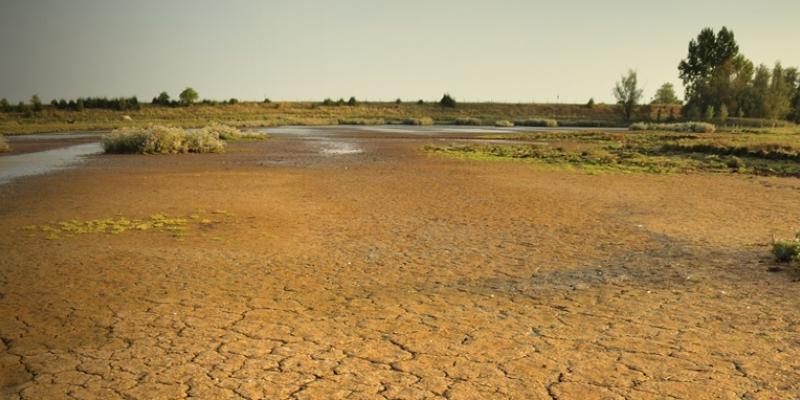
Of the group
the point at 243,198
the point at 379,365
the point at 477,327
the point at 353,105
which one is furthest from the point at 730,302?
the point at 353,105

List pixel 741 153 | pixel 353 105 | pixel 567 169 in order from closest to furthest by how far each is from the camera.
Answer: pixel 567 169, pixel 741 153, pixel 353 105

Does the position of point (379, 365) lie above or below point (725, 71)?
below

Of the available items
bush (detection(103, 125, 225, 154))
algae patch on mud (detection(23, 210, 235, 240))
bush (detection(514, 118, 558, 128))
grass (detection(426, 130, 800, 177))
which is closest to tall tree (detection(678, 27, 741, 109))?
bush (detection(514, 118, 558, 128))

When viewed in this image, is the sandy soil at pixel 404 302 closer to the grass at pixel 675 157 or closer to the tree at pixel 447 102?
the grass at pixel 675 157

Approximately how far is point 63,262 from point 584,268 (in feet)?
22.1

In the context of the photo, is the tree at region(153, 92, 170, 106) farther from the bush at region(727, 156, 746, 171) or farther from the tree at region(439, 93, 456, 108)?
the bush at region(727, 156, 746, 171)

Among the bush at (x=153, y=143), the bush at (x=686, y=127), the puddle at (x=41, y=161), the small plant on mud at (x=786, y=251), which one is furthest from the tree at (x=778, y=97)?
the small plant on mud at (x=786, y=251)

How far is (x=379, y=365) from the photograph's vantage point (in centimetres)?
496

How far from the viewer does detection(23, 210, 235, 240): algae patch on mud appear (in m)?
10.2

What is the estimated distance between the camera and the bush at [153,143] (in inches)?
1067

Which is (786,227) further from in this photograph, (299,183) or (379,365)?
(299,183)

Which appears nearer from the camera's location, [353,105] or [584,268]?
[584,268]

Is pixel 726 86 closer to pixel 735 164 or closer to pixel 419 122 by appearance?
pixel 419 122

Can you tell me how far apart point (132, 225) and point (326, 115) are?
7375 centimetres
